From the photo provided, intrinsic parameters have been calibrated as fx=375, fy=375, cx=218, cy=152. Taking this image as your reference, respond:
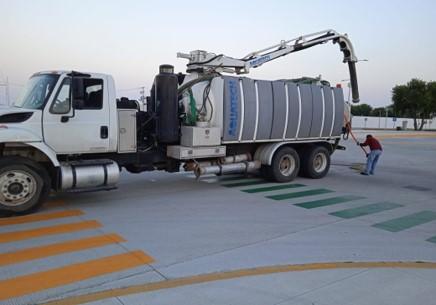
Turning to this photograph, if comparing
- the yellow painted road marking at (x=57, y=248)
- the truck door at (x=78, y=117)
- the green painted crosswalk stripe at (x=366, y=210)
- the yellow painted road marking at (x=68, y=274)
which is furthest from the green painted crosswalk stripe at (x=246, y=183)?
the yellow painted road marking at (x=68, y=274)

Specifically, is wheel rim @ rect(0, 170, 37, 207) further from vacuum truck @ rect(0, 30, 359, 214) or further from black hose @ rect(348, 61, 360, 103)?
black hose @ rect(348, 61, 360, 103)

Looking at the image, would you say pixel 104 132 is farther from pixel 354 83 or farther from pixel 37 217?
pixel 354 83

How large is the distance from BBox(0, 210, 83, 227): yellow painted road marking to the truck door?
117 cm

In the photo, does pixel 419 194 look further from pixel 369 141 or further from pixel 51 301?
pixel 51 301

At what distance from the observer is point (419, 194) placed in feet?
30.9

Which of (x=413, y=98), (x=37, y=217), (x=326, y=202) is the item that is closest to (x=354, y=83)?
(x=326, y=202)

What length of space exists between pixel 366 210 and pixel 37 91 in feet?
22.6

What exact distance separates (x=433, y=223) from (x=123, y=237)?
17.8ft

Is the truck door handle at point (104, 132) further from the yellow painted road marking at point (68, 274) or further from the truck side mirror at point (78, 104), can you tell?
the yellow painted road marking at point (68, 274)

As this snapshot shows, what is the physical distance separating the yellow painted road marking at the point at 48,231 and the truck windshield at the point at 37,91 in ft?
7.60

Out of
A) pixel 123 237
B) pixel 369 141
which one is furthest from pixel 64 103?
pixel 369 141

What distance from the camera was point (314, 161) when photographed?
455 inches

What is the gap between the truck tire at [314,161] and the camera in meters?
11.3

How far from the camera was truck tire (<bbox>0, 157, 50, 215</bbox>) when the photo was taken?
6.56 metres
